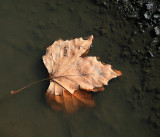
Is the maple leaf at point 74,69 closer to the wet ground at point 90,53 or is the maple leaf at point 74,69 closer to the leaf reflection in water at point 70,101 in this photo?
the leaf reflection in water at point 70,101

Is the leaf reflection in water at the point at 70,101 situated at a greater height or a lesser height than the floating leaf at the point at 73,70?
lesser

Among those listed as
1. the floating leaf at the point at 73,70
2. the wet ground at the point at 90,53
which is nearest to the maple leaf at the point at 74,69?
the floating leaf at the point at 73,70

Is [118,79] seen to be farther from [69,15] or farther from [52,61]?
[69,15]

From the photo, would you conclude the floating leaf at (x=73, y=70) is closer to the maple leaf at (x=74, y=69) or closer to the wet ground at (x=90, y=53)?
the maple leaf at (x=74, y=69)

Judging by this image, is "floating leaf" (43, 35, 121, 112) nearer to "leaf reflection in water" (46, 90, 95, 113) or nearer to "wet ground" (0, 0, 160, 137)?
"leaf reflection in water" (46, 90, 95, 113)

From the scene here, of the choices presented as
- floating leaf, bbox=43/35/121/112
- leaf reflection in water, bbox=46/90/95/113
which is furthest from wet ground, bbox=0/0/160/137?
floating leaf, bbox=43/35/121/112
